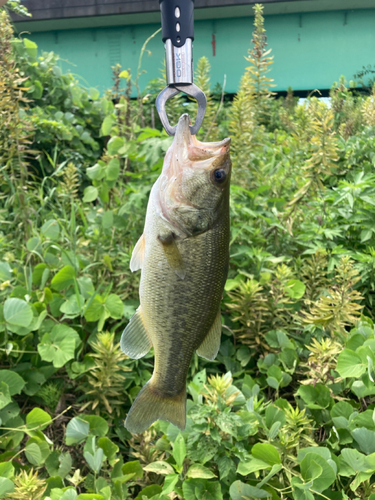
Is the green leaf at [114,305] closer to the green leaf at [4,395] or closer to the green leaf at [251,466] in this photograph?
the green leaf at [4,395]

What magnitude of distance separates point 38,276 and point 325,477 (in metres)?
1.70

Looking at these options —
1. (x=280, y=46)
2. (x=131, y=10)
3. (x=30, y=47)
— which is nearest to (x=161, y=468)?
(x=30, y=47)

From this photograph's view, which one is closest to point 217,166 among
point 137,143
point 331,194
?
point 137,143

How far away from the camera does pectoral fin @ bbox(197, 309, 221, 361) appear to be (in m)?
0.97

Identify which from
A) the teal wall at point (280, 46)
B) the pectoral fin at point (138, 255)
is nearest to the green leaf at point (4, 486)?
the pectoral fin at point (138, 255)

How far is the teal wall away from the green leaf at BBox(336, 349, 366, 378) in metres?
6.41

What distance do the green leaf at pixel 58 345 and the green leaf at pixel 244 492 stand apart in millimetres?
938

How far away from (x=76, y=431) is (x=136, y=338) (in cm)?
92

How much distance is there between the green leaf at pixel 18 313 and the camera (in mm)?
1936

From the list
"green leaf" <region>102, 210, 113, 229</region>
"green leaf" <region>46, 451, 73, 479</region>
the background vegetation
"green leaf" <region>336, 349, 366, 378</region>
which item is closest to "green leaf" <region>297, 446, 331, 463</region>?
the background vegetation

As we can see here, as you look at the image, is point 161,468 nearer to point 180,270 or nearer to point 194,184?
point 180,270

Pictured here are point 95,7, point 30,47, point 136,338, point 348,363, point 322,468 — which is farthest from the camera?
point 95,7

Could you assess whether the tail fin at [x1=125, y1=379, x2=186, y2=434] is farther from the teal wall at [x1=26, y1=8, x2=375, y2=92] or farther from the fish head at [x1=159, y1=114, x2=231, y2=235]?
the teal wall at [x1=26, y1=8, x2=375, y2=92]

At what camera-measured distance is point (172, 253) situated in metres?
0.92
